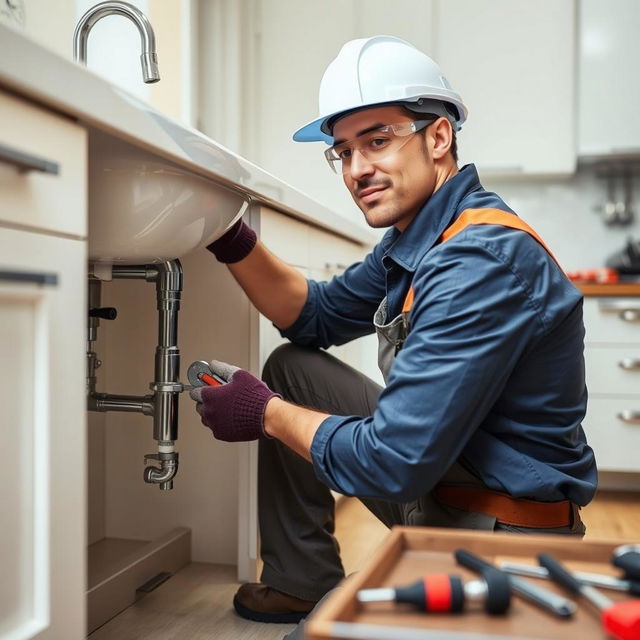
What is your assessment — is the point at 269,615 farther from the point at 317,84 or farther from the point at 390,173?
the point at 317,84

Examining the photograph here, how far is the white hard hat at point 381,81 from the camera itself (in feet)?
3.91

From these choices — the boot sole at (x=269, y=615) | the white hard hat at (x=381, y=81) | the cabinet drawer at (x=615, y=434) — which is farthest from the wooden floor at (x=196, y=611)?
the cabinet drawer at (x=615, y=434)

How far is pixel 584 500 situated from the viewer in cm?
107

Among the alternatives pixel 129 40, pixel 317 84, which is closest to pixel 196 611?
pixel 129 40

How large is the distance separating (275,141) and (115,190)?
7.64 ft

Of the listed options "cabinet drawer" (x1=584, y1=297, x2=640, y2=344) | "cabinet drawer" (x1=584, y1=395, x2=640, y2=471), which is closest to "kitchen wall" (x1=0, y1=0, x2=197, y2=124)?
"cabinet drawer" (x1=584, y1=297, x2=640, y2=344)

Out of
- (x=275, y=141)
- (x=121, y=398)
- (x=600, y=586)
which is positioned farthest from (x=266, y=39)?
(x=600, y=586)

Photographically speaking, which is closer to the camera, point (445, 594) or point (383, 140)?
point (445, 594)

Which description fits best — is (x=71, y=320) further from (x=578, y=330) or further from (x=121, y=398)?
(x=578, y=330)

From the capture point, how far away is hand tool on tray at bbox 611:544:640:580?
616 mm

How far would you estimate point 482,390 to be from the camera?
0.93m

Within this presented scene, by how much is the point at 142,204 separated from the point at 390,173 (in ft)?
1.38

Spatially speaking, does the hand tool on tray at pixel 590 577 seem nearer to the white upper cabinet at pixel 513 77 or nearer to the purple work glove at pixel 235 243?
the purple work glove at pixel 235 243

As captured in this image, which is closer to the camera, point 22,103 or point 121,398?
point 22,103
